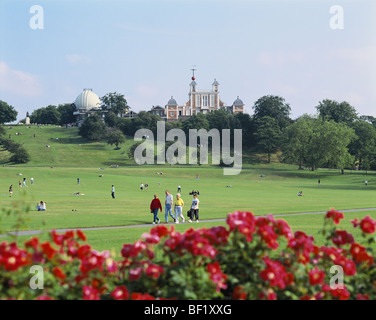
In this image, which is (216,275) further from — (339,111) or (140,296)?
(339,111)

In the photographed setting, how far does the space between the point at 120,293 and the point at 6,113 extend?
186 metres

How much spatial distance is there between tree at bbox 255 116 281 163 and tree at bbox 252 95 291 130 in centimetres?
1763

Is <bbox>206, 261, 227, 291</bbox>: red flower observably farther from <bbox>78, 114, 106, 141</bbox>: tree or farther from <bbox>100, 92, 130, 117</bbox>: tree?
<bbox>100, 92, 130, 117</bbox>: tree

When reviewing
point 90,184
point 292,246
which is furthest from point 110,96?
point 292,246

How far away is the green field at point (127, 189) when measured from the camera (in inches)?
1115

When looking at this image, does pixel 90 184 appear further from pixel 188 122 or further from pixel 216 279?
pixel 188 122

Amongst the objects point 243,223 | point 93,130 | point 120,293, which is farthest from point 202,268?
point 93,130

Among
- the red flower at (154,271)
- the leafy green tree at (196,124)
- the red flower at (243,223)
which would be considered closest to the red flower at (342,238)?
the red flower at (243,223)

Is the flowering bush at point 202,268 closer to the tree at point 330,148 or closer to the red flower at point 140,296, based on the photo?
the red flower at point 140,296

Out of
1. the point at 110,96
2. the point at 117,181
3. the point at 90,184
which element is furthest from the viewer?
the point at 110,96

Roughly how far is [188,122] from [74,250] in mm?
148410

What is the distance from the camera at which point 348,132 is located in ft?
359

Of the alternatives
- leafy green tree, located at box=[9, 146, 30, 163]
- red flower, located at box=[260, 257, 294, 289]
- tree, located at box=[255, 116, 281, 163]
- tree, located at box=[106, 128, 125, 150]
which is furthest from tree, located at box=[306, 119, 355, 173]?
A: red flower, located at box=[260, 257, 294, 289]
